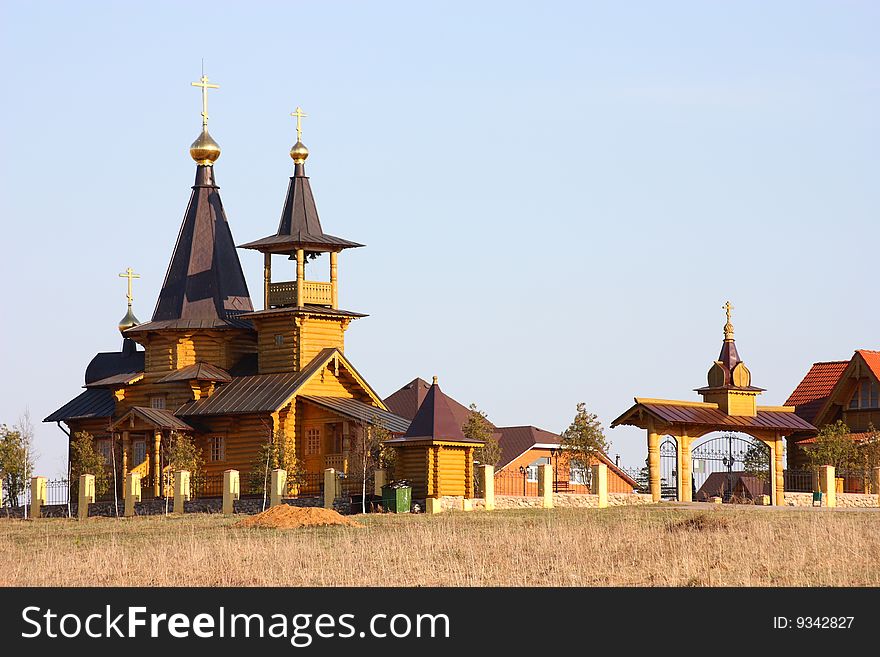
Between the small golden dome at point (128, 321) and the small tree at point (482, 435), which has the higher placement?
the small golden dome at point (128, 321)

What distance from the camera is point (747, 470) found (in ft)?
169

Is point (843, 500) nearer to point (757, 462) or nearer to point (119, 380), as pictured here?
point (757, 462)

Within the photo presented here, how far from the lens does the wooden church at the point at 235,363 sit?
46.8 metres

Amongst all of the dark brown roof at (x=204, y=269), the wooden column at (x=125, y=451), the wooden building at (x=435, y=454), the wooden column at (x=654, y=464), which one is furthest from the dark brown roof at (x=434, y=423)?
the dark brown roof at (x=204, y=269)

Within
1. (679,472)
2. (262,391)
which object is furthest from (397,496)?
(262,391)

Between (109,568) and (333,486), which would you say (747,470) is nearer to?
(333,486)

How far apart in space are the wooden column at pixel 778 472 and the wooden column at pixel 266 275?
Result: 14.9 meters

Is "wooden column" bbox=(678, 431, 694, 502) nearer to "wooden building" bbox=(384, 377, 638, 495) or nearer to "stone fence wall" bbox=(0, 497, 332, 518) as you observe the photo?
"stone fence wall" bbox=(0, 497, 332, 518)

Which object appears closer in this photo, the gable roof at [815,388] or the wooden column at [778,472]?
the wooden column at [778,472]

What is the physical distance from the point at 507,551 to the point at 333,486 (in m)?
17.0

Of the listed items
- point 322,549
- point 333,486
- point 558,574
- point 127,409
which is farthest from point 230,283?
point 558,574

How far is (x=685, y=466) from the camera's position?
43.0 m

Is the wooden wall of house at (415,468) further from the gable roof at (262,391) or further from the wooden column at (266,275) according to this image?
the wooden column at (266,275)
